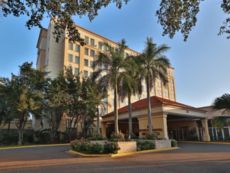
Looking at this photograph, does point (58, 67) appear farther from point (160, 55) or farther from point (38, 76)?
point (160, 55)

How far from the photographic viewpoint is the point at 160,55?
23.7 metres

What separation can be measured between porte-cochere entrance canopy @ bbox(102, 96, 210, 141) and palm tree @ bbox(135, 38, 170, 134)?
159 inches

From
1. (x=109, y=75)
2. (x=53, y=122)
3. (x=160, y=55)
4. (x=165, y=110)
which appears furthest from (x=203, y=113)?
(x=53, y=122)

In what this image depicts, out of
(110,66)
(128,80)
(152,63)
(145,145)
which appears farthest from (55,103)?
(145,145)

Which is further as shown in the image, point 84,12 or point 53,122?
point 53,122

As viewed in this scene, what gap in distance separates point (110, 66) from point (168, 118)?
18.3 metres

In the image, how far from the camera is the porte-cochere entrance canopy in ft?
85.2

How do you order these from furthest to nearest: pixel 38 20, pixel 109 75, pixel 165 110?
pixel 165 110 < pixel 109 75 < pixel 38 20

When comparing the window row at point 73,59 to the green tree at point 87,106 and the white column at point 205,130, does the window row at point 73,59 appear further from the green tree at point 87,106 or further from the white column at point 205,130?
the white column at point 205,130

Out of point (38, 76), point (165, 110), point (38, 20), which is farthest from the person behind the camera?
point (38, 76)

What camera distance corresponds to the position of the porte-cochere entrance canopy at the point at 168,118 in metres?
26.0

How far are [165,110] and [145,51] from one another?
7.87 m

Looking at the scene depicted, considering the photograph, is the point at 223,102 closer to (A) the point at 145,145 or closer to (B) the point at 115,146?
(A) the point at 145,145

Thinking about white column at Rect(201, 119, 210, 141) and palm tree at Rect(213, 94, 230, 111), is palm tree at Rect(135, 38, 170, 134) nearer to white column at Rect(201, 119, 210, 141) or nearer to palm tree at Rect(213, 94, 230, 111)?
palm tree at Rect(213, 94, 230, 111)
